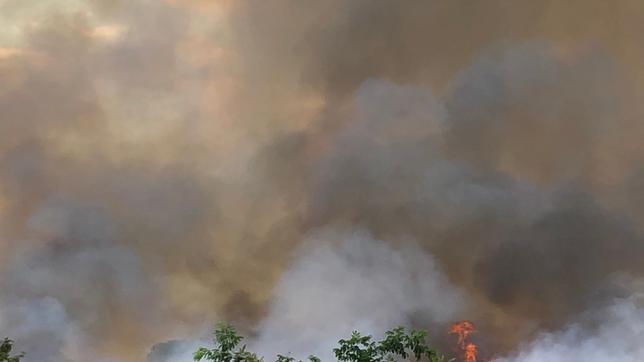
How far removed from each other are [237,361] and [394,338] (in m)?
5.43

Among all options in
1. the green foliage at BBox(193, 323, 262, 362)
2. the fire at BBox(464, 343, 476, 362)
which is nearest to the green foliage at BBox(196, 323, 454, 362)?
the green foliage at BBox(193, 323, 262, 362)

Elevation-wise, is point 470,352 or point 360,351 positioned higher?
point 470,352

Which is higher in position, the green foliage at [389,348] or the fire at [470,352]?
the fire at [470,352]

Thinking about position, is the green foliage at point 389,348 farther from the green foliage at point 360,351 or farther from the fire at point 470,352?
the fire at point 470,352

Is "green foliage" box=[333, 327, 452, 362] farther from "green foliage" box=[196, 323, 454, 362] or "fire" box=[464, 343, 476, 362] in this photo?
"fire" box=[464, 343, 476, 362]

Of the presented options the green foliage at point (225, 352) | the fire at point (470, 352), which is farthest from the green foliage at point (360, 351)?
the fire at point (470, 352)

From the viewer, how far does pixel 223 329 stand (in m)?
18.6

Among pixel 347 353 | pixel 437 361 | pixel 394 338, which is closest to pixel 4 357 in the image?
pixel 347 353

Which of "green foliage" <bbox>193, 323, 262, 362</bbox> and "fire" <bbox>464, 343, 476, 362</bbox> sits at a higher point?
"fire" <bbox>464, 343, 476, 362</bbox>

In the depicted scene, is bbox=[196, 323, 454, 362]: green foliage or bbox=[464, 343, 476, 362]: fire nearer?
bbox=[196, 323, 454, 362]: green foliage

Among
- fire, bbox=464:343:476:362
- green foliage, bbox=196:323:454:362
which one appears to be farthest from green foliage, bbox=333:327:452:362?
fire, bbox=464:343:476:362

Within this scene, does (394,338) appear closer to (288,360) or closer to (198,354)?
(288,360)

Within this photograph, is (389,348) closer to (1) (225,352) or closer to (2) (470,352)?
(1) (225,352)

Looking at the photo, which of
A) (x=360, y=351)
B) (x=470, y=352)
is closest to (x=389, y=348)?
(x=360, y=351)
